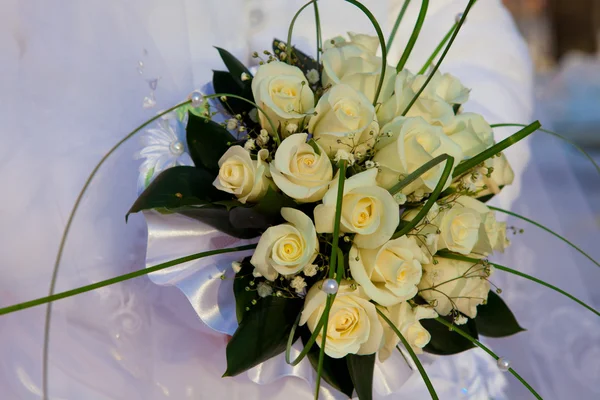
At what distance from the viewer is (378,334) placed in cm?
47

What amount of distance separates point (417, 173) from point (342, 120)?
77mm

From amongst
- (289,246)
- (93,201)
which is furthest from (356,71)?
(93,201)

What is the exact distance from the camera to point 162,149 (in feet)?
1.80

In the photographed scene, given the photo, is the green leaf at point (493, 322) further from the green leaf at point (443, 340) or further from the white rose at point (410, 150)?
the white rose at point (410, 150)

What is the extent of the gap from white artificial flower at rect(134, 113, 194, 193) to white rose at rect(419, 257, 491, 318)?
0.24m

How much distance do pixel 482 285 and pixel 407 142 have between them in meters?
0.15

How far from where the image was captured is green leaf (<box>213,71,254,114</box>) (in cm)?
55

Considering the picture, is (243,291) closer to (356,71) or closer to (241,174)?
(241,174)

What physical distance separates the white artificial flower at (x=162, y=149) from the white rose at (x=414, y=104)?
185 mm

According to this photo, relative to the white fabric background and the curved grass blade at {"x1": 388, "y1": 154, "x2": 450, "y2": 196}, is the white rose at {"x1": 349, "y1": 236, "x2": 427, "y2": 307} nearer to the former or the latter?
the curved grass blade at {"x1": 388, "y1": 154, "x2": 450, "y2": 196}

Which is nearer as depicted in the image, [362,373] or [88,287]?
[88,287]

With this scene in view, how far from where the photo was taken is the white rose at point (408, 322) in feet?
1.61

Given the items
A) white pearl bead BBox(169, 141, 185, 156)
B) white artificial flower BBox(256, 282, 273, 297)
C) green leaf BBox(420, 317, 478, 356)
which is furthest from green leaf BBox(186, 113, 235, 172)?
green leaf BBox(420, 317, 478, 356)

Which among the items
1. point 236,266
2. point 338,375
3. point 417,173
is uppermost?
point 417,173
